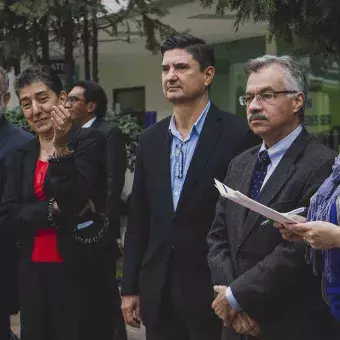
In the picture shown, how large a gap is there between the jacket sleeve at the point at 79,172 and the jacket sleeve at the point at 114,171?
5.91 feet

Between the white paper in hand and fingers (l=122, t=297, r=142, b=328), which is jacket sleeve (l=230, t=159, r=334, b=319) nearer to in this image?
the white paper in hand

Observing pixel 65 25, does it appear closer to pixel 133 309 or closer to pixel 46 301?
pixel 46 301

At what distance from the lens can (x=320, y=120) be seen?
9758 millimetres

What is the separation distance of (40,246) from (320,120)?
20.1 feet

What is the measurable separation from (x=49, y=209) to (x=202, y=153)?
984 mm

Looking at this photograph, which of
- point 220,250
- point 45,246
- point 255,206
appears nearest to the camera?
point 255,206

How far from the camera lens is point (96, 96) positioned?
6.91m

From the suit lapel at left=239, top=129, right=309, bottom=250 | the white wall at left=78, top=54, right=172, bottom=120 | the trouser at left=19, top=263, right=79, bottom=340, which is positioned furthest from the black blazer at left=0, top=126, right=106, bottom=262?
the white wall at left=78, top=54, right=172, bottom=120

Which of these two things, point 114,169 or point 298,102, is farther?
point 114,169

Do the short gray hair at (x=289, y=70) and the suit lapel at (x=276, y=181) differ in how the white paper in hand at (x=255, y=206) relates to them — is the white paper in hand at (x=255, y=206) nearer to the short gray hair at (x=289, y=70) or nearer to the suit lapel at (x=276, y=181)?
the suit lapel at (x=276, y=181)

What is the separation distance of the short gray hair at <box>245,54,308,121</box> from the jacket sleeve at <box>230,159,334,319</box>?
445mm

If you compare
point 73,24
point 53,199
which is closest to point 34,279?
point 53,199

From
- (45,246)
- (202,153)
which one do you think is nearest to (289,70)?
(202,153)

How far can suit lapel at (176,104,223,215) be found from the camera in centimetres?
395
